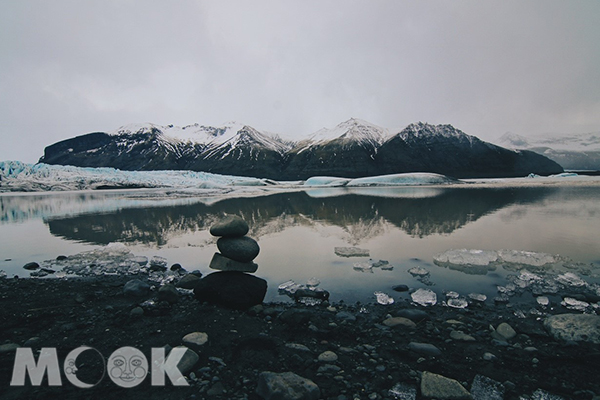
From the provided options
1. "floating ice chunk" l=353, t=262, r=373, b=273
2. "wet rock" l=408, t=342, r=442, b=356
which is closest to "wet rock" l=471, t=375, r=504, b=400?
"wet rock" l=408, t=342, r=442, b=356

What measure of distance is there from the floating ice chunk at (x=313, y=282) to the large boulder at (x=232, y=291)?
116 cm

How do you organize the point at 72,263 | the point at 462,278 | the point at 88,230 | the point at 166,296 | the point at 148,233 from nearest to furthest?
the point at 166,296, the point at 462,278, the point at 72,263, the point at 148,233, the point at 88,230

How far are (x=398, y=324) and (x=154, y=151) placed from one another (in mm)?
208739

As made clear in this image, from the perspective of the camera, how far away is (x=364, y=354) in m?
4.16

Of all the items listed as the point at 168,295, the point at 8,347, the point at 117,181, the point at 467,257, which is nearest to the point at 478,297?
the point at 467,257

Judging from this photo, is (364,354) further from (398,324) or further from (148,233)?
(148,233)

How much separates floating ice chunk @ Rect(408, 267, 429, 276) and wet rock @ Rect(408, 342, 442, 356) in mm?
3613

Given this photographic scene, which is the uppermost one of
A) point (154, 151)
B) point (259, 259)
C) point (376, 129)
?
point (376, 129)

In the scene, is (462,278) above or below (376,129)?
below

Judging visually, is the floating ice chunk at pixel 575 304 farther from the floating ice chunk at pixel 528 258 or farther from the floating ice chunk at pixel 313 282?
the floating ice chunk at pixel 313 282

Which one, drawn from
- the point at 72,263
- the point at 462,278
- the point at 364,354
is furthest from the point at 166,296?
the point at 462,278

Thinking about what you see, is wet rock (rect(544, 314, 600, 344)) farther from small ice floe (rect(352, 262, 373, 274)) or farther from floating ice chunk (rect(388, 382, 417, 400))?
small ice floe (rect(352, 262, 373, 274))

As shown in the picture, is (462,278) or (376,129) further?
(376,129)

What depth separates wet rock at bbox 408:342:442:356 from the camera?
4172mm
